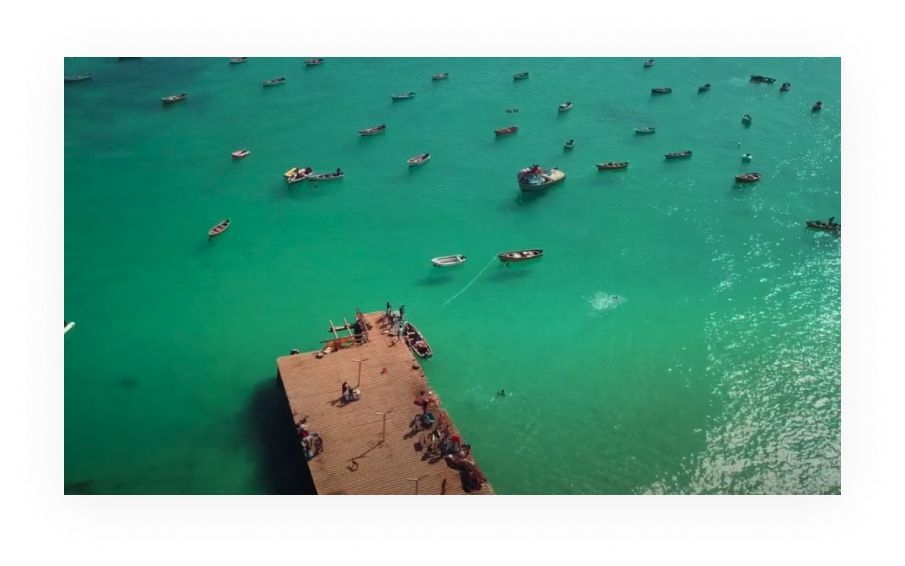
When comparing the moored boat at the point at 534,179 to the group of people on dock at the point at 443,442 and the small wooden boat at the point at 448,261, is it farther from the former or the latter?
the group of people on dock at the point at 443,442

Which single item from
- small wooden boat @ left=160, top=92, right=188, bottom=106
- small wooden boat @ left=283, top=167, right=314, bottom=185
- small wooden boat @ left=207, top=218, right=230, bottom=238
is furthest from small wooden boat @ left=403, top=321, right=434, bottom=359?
small wooden boat @ left=160, top=92, right=188, bottom=106

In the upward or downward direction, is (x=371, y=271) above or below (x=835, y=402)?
above

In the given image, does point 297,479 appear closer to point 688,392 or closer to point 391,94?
point 688,392

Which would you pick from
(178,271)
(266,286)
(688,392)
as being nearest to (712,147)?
(688,392)

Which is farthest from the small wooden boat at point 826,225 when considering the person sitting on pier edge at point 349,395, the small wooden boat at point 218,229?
the small wooden boat at point 218,229

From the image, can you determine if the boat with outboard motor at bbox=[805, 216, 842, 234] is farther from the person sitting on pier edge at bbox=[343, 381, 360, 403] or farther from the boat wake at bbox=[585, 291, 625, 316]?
the person sitting on pier edge at bbox=[343, 381, 360, 403]
